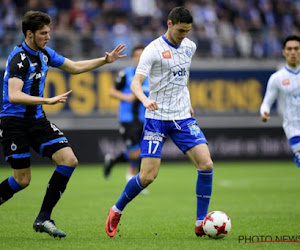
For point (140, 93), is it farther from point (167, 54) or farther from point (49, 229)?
point (49, 229)

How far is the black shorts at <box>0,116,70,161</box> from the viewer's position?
282 inches

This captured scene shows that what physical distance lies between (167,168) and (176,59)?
38.8 feet

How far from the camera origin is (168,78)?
759 cm

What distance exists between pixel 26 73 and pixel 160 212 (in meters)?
3.64

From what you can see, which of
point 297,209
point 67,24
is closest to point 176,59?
point 297,209

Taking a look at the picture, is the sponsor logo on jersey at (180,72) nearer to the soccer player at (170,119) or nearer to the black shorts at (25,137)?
the soccer player at (170,119)

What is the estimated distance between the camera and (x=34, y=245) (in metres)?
6.74

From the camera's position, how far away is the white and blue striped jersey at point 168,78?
7.53 meters

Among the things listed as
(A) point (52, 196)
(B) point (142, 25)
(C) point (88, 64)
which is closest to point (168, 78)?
(C) point (88, 64)

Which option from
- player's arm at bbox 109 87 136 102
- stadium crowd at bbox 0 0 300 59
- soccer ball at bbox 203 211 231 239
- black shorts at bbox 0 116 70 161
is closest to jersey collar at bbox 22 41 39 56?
black shorts at bbox 0 116 70 161

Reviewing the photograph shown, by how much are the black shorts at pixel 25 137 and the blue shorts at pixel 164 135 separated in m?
0.95

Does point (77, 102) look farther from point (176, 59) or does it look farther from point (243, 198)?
point (176, 59)

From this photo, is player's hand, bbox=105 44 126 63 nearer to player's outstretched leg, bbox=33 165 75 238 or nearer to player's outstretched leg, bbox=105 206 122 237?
player's outstretched leg, bbox=33 165 75 238

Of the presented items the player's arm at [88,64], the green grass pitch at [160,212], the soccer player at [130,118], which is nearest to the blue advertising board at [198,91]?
the green grass pitch at [160,212]
